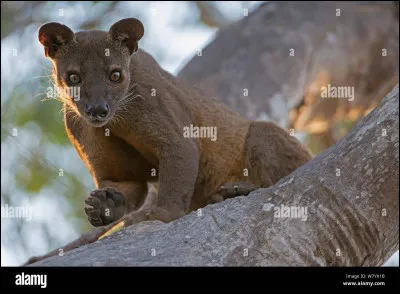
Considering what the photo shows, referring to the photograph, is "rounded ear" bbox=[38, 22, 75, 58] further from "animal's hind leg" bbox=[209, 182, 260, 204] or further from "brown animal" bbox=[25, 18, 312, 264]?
"animal's hind leg" bbox=[209, 182, 260, 204]

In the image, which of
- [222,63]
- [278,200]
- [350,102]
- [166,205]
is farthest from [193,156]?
[350,102]

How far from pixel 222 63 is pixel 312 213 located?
17.7ft

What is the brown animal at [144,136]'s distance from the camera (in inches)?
255

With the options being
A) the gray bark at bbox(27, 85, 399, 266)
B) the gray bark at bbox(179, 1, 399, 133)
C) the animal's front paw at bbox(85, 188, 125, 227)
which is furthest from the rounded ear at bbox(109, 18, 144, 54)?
the gray bark at bbox(179, 1, 399, 133)

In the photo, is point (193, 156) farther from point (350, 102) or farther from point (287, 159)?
point (350, 102)

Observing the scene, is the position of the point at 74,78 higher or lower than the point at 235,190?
higher

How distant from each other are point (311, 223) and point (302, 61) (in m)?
5.66

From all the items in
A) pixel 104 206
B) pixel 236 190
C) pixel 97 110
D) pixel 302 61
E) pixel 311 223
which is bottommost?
pixel 311 223

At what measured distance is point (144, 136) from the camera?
6.77m

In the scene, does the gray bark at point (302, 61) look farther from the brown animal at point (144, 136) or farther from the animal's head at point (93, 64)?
the animal's head at point (93, 64)

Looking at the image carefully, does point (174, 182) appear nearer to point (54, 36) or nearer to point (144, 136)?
point (144, 136)

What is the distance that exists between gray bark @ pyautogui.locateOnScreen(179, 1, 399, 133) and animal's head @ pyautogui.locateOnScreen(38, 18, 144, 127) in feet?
10.5

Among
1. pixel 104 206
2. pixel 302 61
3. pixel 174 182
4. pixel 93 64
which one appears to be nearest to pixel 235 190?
pixel 174 182

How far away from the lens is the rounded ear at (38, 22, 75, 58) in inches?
263
